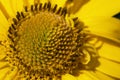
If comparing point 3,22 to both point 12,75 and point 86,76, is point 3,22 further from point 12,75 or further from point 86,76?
point 86,76

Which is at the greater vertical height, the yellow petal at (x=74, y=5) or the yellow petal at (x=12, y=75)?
the yellow petal at (x=74, y=5)

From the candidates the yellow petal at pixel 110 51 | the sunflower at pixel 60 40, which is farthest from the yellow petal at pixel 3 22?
the yellow petal at pixel 110 51

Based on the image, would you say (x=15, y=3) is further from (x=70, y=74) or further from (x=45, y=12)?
(x=70, y=74)

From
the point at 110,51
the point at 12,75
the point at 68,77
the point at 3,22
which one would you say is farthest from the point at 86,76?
the point at 3,22

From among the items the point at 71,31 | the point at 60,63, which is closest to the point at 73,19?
the point at 71,31

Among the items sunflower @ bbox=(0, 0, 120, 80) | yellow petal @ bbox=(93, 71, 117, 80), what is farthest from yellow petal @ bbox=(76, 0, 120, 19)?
yellow petal @ bbox=(93, 71, 117, 80)

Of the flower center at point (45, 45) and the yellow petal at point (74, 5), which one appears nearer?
the flower center at point (45, 45)

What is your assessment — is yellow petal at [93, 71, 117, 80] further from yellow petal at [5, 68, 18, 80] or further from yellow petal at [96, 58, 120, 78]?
yellow petal at [5, 68, 18, 80]

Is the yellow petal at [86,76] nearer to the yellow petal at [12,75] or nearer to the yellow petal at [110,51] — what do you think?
the yellow petal at [110,51]
